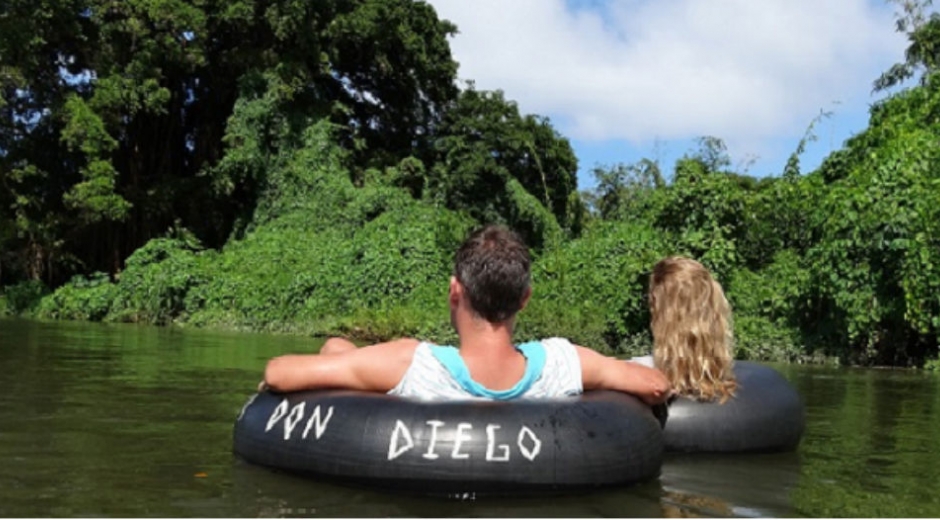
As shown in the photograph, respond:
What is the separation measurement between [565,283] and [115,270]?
1332 cm

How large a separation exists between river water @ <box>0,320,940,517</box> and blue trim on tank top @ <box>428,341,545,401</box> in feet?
1.50

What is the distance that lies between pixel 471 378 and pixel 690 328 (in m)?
1.24

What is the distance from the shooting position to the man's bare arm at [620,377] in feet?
14.3

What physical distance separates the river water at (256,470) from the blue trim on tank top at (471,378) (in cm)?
46

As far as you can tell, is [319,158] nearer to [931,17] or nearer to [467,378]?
[931,17]

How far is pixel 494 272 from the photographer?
3.83 m

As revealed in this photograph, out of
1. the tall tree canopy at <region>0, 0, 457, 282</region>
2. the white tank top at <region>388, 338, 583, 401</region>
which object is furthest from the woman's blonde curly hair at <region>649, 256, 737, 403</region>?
the tall tree canopy at <region>0, 0, 457, 282</region>

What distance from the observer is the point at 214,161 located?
92.6 ft

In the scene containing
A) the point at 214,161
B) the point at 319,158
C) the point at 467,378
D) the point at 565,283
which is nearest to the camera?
the point at 467,378

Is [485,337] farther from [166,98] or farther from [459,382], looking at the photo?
[166,98]

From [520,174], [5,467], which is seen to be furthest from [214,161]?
[5,467]

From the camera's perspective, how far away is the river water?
3.67 meters

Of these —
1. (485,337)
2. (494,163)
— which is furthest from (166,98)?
(485,337)

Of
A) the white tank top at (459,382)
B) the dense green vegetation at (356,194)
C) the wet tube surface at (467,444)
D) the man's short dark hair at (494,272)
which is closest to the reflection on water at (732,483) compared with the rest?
the wet tube surface at (467,444)
